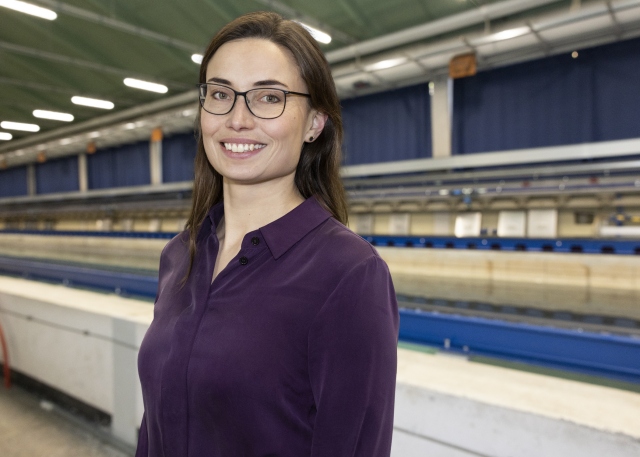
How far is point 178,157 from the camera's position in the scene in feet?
29.9

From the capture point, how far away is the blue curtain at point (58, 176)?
11.8 metres

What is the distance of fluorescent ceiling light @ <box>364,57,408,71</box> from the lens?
5199mm

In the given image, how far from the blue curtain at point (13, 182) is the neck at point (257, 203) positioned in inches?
590

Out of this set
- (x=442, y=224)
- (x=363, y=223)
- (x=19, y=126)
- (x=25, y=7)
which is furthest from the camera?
(x=19, y=126)

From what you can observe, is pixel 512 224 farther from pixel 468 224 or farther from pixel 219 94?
pixel 219 94

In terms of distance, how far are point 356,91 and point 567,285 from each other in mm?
3724

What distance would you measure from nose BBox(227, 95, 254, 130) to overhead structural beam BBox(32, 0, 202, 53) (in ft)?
16.7

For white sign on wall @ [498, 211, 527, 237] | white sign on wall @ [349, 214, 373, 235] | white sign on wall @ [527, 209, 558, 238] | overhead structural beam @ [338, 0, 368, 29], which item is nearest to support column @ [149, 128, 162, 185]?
white sign on wall @ [349, 214, 373, 235]

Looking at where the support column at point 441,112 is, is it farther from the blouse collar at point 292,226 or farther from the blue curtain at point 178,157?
the blouse collar at point 292,226

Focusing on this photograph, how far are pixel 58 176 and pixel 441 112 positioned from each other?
1090 cm

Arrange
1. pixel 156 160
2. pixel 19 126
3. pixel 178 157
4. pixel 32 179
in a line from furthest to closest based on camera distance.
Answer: pixel 32 179 → pixel 19 126 → pixel 156 160 → pixel 178 157

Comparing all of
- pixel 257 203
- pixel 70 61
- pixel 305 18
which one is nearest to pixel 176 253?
pixel 257 203

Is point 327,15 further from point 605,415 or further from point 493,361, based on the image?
point 605,415

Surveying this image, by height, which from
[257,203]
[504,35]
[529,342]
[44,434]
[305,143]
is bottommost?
[44,434]
